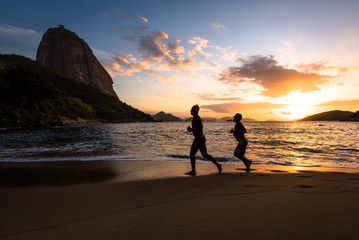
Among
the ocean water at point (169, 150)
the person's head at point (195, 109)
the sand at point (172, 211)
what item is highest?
the person's head at point (195, 109)

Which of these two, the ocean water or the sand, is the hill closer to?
the ocean water

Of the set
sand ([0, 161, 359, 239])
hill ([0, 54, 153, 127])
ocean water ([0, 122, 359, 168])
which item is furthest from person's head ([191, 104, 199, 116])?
hill ([0, 54, 153, 127])

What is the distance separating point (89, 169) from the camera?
7305mm

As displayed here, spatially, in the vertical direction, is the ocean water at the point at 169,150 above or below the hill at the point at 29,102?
below

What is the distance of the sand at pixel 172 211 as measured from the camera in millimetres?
2406

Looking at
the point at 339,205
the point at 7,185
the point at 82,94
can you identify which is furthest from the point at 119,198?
the point at 82,94

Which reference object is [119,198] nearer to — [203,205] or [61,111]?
[203,205]

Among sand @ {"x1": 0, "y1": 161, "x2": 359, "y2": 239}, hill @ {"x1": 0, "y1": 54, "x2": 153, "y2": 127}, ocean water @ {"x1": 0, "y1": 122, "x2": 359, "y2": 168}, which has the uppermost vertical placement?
hill @ {"x1": 0, "y1": 54, "x2": 153, "y2": 127}

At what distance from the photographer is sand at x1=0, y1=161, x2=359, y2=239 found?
241 centimetres

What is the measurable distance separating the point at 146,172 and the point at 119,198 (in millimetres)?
2802

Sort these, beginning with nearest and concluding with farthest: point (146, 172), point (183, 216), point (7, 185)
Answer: point (183, 216)
point (7, 185)
point (146, 172)

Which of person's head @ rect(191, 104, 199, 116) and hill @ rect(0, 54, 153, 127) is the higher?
hill @ rect(0, 54, 153, 127)

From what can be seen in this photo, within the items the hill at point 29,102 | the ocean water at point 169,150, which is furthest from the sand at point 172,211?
the hill at point 29,102

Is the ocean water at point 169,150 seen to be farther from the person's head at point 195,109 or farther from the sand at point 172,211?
the sand at point 172,211
